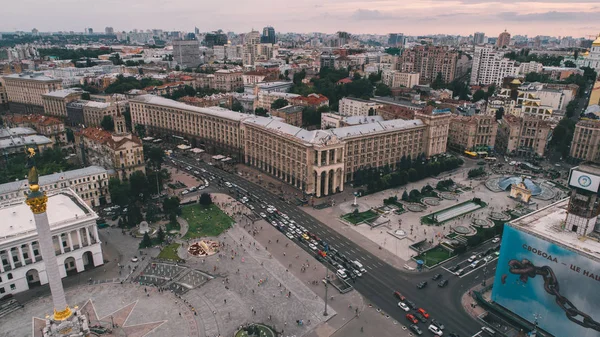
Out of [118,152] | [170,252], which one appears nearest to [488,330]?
[170,252]

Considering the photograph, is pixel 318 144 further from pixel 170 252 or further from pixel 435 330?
pixel 435 330

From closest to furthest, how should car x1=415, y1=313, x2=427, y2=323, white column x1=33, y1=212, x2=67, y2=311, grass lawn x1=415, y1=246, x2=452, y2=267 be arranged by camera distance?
white column x1=33, y1=212, x2=67, y2=311, car x1=415, y1=313, x2=427, y2=323, grass lawn x1=415, y1=246, x2=452, y2=267

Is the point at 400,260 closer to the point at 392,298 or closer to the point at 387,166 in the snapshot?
the point at 392,298

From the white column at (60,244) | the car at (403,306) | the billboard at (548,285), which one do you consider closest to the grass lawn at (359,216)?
the car at (403,306)

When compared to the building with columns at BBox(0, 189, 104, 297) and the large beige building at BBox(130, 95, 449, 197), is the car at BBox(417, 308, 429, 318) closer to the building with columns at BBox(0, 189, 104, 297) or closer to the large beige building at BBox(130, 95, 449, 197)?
the large beige building at BBox(130, 95, 449, 197)

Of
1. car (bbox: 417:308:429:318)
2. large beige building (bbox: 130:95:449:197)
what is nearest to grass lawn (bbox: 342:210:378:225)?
large beige building (bbox: 130:95:449:197)

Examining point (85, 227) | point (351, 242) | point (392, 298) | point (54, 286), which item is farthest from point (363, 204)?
point (54, 286)

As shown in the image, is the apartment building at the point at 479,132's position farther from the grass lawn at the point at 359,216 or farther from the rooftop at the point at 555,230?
the rooftop at the point at 555,230
